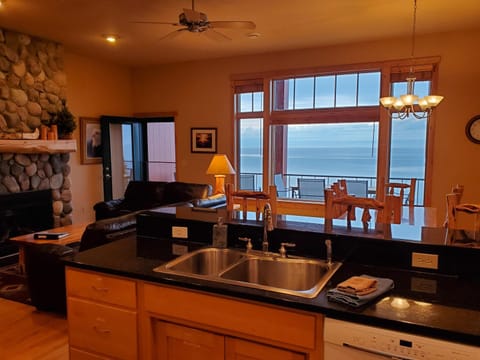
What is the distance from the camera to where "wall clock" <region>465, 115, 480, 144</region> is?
501 centimetres

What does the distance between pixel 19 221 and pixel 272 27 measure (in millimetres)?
4475

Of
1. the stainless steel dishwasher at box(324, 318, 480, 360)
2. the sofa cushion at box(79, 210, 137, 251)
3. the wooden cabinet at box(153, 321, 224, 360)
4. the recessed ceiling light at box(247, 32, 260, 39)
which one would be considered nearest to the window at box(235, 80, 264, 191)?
the recessed ceiling light at box(247, 32, 260, 39)

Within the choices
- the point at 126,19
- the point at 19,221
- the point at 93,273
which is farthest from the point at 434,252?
the point at 19,221

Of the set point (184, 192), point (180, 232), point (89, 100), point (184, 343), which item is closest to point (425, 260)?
point (184, 343)

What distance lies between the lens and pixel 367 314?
1340 mm

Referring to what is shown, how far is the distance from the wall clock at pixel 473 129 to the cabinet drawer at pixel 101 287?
197 inches

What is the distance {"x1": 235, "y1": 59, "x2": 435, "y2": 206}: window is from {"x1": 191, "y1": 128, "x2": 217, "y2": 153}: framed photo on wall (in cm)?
47

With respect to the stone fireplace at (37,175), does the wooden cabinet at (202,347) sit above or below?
below

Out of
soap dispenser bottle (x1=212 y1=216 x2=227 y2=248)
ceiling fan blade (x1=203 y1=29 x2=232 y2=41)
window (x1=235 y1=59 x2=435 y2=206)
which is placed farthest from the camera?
window (x1=235 y1=59 x2=435 y2=206)

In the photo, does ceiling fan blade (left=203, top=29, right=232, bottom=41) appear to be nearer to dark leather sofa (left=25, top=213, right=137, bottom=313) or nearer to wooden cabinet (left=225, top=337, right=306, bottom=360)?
dark leather sofa (left=25, top=213, right=137, bottom=313)

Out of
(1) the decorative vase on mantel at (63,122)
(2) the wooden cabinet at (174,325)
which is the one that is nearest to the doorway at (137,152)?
(1) the decorative vase on mantel at (63,122)

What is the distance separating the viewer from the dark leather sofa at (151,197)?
5.93m

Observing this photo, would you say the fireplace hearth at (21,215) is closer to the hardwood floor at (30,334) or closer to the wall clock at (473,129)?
the hardwood floor at (30,334)

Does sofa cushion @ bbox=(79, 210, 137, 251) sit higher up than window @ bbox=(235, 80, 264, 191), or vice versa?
window @ bbox=(235, 80, 264, 191)
